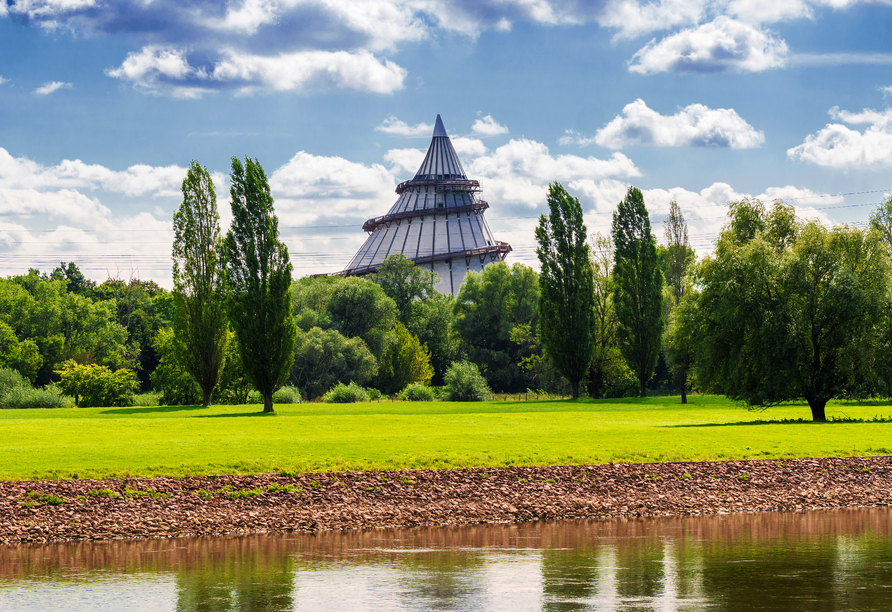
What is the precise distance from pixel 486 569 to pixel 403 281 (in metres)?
91.0

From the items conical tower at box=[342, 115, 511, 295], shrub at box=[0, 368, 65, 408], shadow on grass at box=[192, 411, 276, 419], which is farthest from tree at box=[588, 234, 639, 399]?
conical tower at box=[342, 115, 511, 295]

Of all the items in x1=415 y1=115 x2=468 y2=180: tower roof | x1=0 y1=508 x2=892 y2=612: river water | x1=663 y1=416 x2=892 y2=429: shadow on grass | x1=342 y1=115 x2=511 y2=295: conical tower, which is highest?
x1=415 y1=115 x2=468 y2=180: tower roof

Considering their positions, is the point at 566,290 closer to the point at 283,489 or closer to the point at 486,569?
the point at 283,489

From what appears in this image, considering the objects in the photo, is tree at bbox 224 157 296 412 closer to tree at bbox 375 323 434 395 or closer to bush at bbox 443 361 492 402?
bush at bbox 443 361 492 402

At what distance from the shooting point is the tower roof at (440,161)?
13288 centimetres

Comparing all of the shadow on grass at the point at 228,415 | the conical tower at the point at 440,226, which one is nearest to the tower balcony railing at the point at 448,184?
the conical tower at the point at 440,226

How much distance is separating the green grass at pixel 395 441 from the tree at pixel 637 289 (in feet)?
56.4

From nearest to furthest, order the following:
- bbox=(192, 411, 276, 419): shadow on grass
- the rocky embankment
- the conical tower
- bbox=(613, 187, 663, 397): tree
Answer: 1. the rocky embankment
2. bbox=(192, 411, 276, 419): shadow on grass
3. bbox=(613, 187, 663, 397): tree
4. the conical tower

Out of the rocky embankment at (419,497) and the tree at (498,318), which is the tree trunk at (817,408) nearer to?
the rocky embankment at (419,497)

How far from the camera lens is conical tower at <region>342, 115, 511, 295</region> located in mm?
129500

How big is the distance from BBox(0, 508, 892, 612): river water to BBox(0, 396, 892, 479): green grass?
441 centimetres

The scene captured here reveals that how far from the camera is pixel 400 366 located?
8338 centimetres

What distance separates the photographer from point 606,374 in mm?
66125

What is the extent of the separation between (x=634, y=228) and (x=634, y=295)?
5.43 meters
